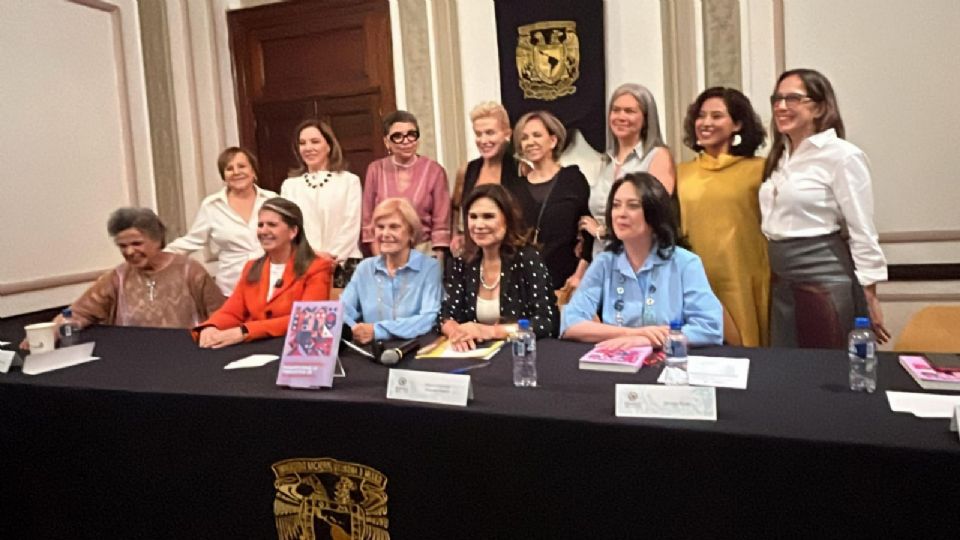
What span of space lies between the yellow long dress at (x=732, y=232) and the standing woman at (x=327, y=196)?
149cm

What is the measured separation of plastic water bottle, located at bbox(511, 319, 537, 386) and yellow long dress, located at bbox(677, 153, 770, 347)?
967 millimetres

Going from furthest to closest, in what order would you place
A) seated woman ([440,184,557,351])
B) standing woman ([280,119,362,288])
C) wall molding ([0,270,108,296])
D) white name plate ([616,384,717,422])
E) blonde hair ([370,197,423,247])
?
wall molding ([0,270,108,296]) → standing woman ([280,119,362,288]) → blonde hair ([370,197,423,247]) → seated woman ([440,184,557,351]) → white name plate ([616,384,717,422])

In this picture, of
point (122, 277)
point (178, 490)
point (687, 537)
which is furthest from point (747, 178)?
point (122, 277)

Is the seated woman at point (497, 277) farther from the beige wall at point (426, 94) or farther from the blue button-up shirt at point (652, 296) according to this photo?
the beige wall at point (426, 94)

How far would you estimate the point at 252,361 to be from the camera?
6.92ft

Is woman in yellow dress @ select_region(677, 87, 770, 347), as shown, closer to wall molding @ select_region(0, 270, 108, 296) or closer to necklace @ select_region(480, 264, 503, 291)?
necklace @ select_region(480, 264, 503, 291)

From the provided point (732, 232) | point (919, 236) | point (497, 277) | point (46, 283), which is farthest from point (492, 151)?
point (46, 283)

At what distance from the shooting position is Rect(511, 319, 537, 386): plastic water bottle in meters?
1.73

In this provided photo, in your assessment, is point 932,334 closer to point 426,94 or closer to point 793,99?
point 793,99

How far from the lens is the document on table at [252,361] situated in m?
2.07

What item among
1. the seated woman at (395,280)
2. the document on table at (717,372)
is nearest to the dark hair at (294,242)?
the seated woman at (395,280)

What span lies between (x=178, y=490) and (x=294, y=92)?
3241mm

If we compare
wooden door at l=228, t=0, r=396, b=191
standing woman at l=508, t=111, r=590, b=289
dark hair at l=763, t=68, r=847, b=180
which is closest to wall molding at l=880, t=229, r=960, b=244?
dark hair at l=763, t=68, r=847, b=180

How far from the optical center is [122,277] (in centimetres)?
286
